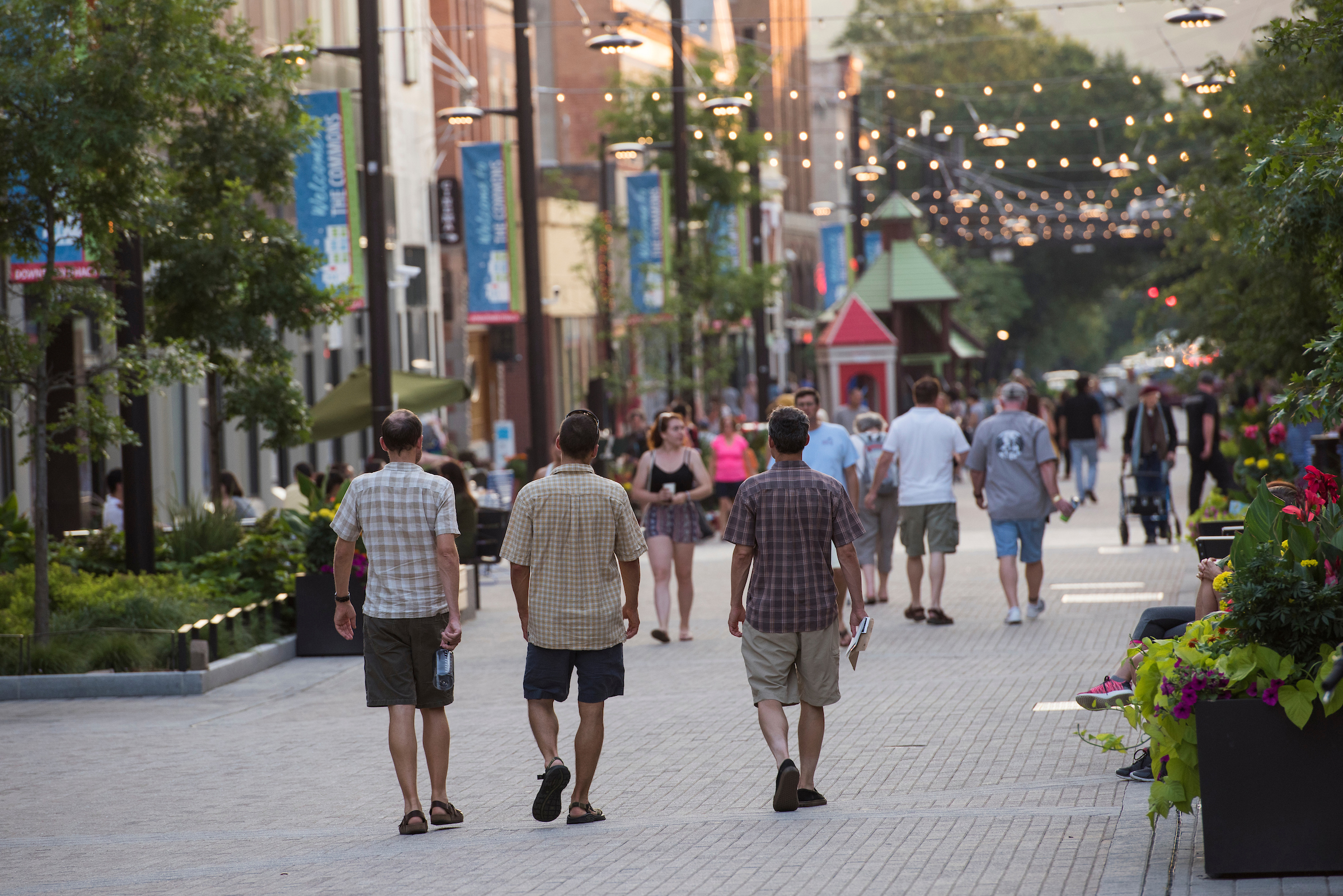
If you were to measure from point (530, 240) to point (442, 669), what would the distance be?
1599 cm

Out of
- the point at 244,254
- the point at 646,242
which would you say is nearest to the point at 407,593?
the point at 244,254

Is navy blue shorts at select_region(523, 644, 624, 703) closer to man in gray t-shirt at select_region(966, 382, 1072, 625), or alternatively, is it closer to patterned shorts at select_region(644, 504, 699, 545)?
patterned shorts at select_region(644, 504, 699, 545)

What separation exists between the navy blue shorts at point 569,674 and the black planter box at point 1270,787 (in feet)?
8.61

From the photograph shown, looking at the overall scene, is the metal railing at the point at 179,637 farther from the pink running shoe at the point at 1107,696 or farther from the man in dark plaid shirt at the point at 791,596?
the pink running shoe at the point at 1107,696

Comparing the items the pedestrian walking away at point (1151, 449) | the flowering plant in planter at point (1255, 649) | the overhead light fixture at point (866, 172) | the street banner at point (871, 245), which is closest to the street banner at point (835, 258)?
the street banner at point (871, 245)

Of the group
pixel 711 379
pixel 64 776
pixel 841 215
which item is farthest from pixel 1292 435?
pixel 841 215

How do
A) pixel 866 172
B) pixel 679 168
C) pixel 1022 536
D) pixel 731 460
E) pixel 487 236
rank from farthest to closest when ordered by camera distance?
pixel 866 172, pixel 679 168, pixel 487 236, pixel 731 460, pixel 1022 536

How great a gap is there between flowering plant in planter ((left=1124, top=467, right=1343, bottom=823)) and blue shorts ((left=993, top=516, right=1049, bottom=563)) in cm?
790

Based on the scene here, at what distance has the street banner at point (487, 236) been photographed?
2734 centimetres

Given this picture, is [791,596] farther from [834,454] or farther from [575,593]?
→ [834,454]

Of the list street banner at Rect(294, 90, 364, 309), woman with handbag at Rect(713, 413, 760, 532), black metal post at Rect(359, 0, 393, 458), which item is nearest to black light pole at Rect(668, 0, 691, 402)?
street banner at Rect(294, 90, 364, 309)

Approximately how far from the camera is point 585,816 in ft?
26.1

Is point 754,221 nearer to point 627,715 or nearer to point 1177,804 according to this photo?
point 627,715

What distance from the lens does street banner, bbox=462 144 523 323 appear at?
89.7 feet
